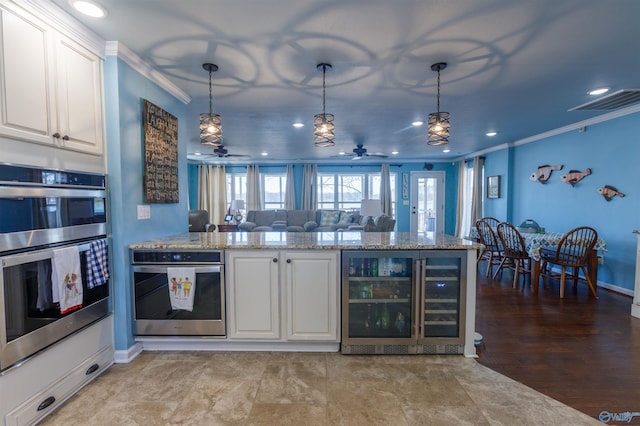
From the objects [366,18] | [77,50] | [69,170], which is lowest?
[69,170]

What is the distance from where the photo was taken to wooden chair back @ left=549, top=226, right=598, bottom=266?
11.9ft

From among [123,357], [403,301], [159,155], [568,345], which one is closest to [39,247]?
[123,357]

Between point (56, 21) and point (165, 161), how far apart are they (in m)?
1.18

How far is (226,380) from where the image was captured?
204 cm

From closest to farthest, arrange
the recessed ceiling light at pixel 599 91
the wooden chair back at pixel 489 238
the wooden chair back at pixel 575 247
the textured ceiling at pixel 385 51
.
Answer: the textured ceiling at pixel 385 51 < the recessed ceiling light at pixel 599 91 < the wooden chair back at pixel 575 247 < the wooden chair back at pixel 489 238

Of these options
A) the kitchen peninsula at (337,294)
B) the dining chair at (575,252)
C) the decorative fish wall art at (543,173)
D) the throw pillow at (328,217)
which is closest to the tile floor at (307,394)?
the kitchen peninsula at (337,294)

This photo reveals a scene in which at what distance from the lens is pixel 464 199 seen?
7934 millimetres

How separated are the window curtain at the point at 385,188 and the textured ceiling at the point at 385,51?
→ 171 inches

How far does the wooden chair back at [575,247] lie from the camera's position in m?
3.64

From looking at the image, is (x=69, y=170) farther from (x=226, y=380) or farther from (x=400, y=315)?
(x=400, y=315)

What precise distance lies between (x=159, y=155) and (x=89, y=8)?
3.70ft

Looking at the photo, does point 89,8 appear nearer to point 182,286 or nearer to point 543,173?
point 182,286

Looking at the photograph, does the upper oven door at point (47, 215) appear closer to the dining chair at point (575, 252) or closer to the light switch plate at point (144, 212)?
the light switch plate at point (144, 212)

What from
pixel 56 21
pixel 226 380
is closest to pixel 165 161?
pixel 56 21
